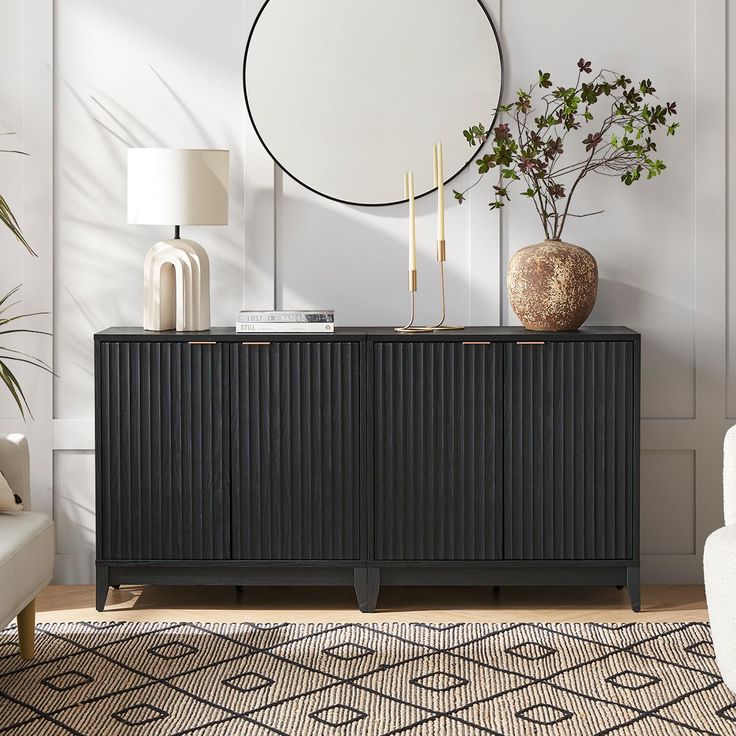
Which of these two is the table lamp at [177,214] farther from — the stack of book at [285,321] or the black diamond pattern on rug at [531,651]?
the black diamond pattern on rug at [531,651]

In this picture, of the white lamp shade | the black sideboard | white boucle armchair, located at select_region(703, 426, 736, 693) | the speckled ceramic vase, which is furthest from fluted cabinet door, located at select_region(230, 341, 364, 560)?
white boucle armchair, located at select_region(703, 426, 736, 693)

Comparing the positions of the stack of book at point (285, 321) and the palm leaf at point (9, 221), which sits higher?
the palm leaf at point (9, 221)

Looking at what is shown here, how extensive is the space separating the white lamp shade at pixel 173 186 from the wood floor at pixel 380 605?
1.28 metres

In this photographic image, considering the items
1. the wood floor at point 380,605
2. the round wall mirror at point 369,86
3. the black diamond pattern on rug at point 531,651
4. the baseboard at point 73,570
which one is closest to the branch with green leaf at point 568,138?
the round wall mirror at point 369,86

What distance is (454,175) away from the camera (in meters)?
3.60

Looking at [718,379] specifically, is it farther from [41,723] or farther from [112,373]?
[41,723]

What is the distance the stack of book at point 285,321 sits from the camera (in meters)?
3.28

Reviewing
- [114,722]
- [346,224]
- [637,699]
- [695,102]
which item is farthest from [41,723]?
[695,102]

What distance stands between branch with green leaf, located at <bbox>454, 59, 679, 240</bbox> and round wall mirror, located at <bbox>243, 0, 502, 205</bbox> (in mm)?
144

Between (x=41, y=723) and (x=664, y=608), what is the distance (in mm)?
2004

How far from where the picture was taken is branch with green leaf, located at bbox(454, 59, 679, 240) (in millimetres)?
3381

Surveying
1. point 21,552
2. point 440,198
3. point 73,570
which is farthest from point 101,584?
point 440,198

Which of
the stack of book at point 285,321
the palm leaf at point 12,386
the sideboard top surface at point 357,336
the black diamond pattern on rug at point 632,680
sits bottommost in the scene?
the black diamond pattern on rug at point 632,680

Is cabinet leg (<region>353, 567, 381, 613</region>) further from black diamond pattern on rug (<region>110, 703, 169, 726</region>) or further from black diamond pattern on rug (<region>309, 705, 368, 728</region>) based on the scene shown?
black diamond pattern on rug (<region>110, 703, 169, 726</region>)
